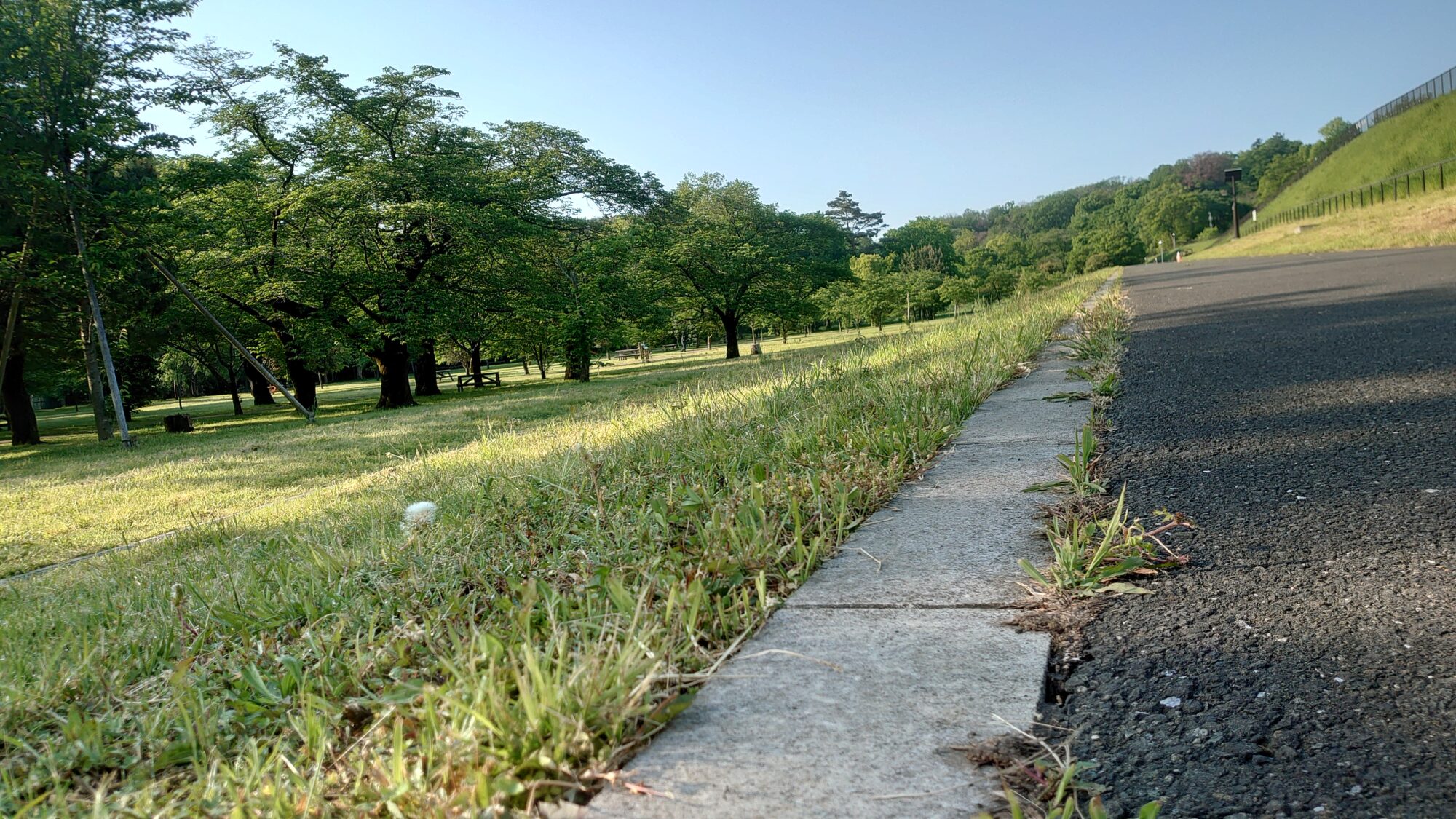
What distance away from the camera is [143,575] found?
11.9 feet

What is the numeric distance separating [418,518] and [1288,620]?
8.94 feet

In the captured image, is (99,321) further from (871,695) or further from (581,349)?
(871,695)

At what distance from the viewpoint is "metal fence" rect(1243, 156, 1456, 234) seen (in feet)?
106

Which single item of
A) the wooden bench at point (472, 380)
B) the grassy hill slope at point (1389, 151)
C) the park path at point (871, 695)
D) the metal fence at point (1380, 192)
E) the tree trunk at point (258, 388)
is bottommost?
the park path at point (871, 695)

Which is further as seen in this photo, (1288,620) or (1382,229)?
(1382,229)

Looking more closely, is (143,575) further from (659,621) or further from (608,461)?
(659,621)

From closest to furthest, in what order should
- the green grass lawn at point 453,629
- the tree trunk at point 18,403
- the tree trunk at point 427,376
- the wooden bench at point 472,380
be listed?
the green grass lawn at point 453,629, the tree trunk at point 18,403, the tree trunk at point 427,376, the wooden bench at point 472,380

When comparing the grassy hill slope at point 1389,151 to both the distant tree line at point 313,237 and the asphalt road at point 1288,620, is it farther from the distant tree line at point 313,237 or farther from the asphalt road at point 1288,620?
the asphalt road at point 1288,620

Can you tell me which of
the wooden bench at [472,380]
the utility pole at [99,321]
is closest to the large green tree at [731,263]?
the wooden bench at [472,380]

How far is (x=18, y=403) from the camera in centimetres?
1842

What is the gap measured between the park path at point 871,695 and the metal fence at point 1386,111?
191ft

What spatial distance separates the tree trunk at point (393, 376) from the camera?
2042cm

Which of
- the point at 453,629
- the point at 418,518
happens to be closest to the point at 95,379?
the point at 418,518

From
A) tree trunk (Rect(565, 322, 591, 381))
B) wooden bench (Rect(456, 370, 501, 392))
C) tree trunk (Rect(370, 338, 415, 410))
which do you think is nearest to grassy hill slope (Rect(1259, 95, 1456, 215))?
tree trunk (Rect(565, 322, 591, 381))
